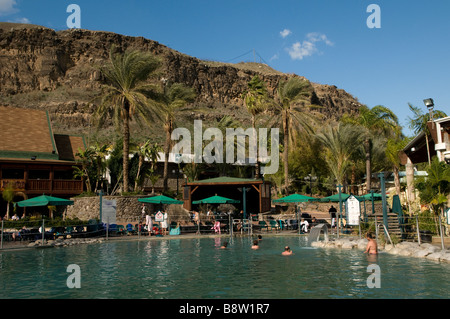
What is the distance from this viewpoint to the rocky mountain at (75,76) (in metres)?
→ 90.4

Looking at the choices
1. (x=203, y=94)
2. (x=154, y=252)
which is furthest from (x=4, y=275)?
(x=203, y=94)

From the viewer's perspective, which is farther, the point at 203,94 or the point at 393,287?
the point at 203,94

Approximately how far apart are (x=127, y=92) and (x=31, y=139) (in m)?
12.2

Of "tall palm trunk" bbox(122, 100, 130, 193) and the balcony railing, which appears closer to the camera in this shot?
"tall palm trunk" bbox(122, 100, 130, 193)

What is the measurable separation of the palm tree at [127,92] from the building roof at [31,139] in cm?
781

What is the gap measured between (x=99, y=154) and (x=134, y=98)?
7.03 meters

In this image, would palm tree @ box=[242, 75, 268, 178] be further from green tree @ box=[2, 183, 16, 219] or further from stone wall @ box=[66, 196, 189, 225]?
green tree @ box=[2, 183, 16, 219]

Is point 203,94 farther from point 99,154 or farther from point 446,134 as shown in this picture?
point 446,134

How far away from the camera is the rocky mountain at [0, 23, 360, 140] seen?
90375 mm

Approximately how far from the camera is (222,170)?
51125mm

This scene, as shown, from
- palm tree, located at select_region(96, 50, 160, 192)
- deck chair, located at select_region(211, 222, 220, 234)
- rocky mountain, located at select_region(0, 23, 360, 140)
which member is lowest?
deck chair, located at select_region(211, 222, 220, 234)

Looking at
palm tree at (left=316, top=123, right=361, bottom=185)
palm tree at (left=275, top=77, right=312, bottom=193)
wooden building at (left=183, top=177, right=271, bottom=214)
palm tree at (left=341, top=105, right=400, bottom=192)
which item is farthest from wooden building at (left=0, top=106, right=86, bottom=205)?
palm tree at (left=341, top=105, right=400, bottom=192)

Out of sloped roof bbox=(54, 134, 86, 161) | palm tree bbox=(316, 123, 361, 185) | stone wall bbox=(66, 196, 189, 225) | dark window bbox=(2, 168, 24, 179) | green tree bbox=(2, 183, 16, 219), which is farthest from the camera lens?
palm tree bbox=(316, 123, 361, 185)

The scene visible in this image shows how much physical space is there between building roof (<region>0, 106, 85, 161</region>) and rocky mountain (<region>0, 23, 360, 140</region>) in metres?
38.8
